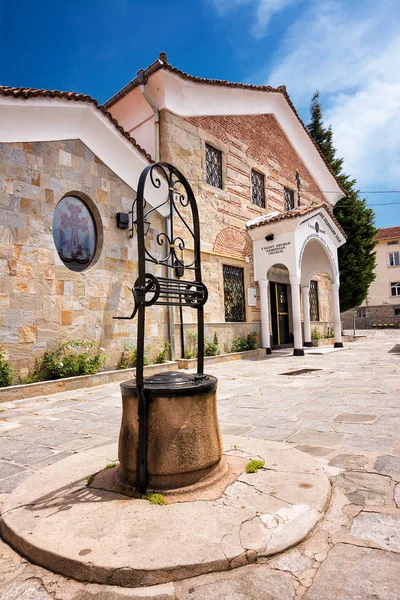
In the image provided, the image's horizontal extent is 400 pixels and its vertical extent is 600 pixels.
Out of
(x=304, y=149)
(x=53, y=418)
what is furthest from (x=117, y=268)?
(x=304, y=149)

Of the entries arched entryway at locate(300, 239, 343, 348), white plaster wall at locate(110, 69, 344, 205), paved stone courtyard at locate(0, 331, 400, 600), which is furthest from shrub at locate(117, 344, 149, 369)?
arched entryway at locate(300, 239, 343, 348)

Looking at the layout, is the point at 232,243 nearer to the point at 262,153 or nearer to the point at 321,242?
the point at 321,242

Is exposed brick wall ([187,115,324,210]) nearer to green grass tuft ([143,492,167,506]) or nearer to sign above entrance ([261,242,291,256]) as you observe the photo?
sign above entrance ([261,242,291,256])

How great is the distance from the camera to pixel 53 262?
7180 mm

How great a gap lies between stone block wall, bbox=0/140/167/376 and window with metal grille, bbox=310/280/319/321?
36.8 ft

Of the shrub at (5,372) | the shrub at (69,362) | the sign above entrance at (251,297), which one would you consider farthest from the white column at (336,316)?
the shrub at (5,372)

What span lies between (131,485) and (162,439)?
15.0 inches

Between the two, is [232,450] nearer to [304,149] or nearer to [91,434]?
[91,434]

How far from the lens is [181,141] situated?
10844mm

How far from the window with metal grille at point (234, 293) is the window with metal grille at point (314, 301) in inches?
249

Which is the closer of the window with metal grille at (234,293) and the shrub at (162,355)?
the shrub at (162,355)

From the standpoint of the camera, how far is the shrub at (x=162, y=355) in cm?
923

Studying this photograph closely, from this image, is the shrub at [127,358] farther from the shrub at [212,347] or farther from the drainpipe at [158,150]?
the shrub at [212,347]

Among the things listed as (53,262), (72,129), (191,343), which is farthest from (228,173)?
(53,262)
